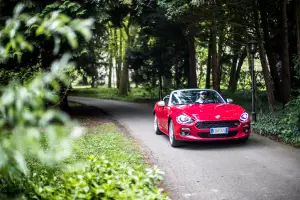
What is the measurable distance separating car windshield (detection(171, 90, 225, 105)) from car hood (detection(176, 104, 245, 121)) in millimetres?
423

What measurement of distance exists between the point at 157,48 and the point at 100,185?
23.0 metres

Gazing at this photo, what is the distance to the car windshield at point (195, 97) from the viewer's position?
1091cm

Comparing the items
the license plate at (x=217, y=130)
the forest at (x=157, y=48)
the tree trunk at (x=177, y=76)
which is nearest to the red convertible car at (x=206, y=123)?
the license plate at (x=217, y=130)

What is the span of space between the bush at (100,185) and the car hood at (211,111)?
18.7 feet

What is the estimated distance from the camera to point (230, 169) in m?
7.46

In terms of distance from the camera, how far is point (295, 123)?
10.5 metres

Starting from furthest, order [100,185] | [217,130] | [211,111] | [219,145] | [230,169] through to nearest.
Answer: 1. [219,145]
2. [211,111]
3. [217,130]
4. [230,169]
5. [100,185]

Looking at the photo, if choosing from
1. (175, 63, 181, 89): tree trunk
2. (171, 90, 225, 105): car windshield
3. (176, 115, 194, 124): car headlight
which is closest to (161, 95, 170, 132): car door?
(171, 90, 225, 105): car windshield

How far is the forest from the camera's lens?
1799 millimetres

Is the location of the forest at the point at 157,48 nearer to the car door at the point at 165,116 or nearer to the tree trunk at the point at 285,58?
the tree trunk at the point at 285,58

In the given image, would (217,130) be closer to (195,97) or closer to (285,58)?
(195,97)

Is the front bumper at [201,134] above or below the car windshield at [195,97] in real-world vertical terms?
below

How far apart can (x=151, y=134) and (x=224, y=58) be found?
17145mm

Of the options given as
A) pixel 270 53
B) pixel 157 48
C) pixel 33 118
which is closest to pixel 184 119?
pixel 33 118
